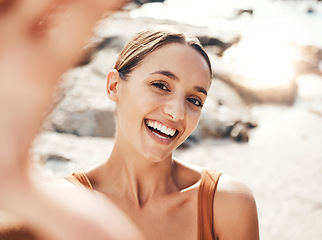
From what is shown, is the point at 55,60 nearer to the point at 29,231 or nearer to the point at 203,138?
the point at 29,231

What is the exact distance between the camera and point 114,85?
59.5 inches

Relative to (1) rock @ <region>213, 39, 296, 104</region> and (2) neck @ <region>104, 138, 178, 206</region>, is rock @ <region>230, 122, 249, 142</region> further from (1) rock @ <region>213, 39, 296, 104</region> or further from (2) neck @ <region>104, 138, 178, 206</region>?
(2) neck @ <region>104, 138, 178, 206</region>

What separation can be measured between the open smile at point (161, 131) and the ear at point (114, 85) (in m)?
0.24

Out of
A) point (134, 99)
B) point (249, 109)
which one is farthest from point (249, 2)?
point (134, 99)

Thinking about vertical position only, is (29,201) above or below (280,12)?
above

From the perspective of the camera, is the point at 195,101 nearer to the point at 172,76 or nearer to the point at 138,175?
the point at 172,76

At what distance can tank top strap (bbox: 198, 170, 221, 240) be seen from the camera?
1424 millimetres

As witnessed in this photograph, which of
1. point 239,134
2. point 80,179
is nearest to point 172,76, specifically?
point 80,179

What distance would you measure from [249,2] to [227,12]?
538mm

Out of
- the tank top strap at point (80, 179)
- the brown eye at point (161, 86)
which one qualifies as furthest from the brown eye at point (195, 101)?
the tank top strap at point (80, 179)

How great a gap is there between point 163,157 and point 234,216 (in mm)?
365

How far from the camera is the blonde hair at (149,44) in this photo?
141 centimetres

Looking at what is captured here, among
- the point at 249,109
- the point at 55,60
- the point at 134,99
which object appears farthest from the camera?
the point at 249,109

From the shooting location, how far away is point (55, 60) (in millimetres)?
275
